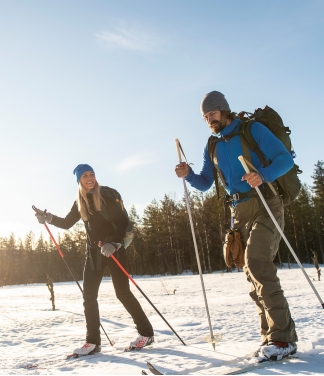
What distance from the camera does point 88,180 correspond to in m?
4.52

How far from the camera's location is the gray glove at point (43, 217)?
4742 mm

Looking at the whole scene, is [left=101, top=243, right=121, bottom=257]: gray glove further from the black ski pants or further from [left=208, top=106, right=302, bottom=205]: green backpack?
[left=208, top=106, right=302, bottom=205]: green backpack

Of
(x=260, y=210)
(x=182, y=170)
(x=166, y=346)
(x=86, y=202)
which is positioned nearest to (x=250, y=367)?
(x=260, y=210)

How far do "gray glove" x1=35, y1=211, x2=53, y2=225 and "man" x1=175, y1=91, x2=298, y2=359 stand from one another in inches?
96.7

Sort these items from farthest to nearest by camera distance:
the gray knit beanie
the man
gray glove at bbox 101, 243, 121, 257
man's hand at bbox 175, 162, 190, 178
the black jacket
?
the black jacket < gray glove at bbox 101, 243, 121, 257 < man's hand at bbox 175, 162, 190, 178 < the gray knit beanie < the man

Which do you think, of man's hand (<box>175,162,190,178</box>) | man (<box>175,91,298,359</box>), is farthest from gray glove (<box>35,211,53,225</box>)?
man (<box>175,91,298,359</box>)

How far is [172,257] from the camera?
151ft

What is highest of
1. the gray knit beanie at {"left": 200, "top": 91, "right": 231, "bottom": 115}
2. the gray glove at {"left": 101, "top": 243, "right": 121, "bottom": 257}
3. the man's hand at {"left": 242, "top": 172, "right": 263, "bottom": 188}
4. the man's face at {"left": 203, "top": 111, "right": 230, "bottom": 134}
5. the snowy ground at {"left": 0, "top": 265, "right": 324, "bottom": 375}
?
the gray knit beanie at {"left": 200, "top": 91, "right": 231, "bottom": 115}

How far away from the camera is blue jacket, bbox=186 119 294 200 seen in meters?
2.96

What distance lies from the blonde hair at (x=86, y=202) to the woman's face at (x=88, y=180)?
4 centimetres

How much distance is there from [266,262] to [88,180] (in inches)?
97.1

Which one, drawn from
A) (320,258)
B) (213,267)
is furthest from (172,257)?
(320,258)

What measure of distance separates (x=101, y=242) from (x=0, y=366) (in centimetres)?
161

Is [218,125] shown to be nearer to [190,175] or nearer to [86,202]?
[190,175]
